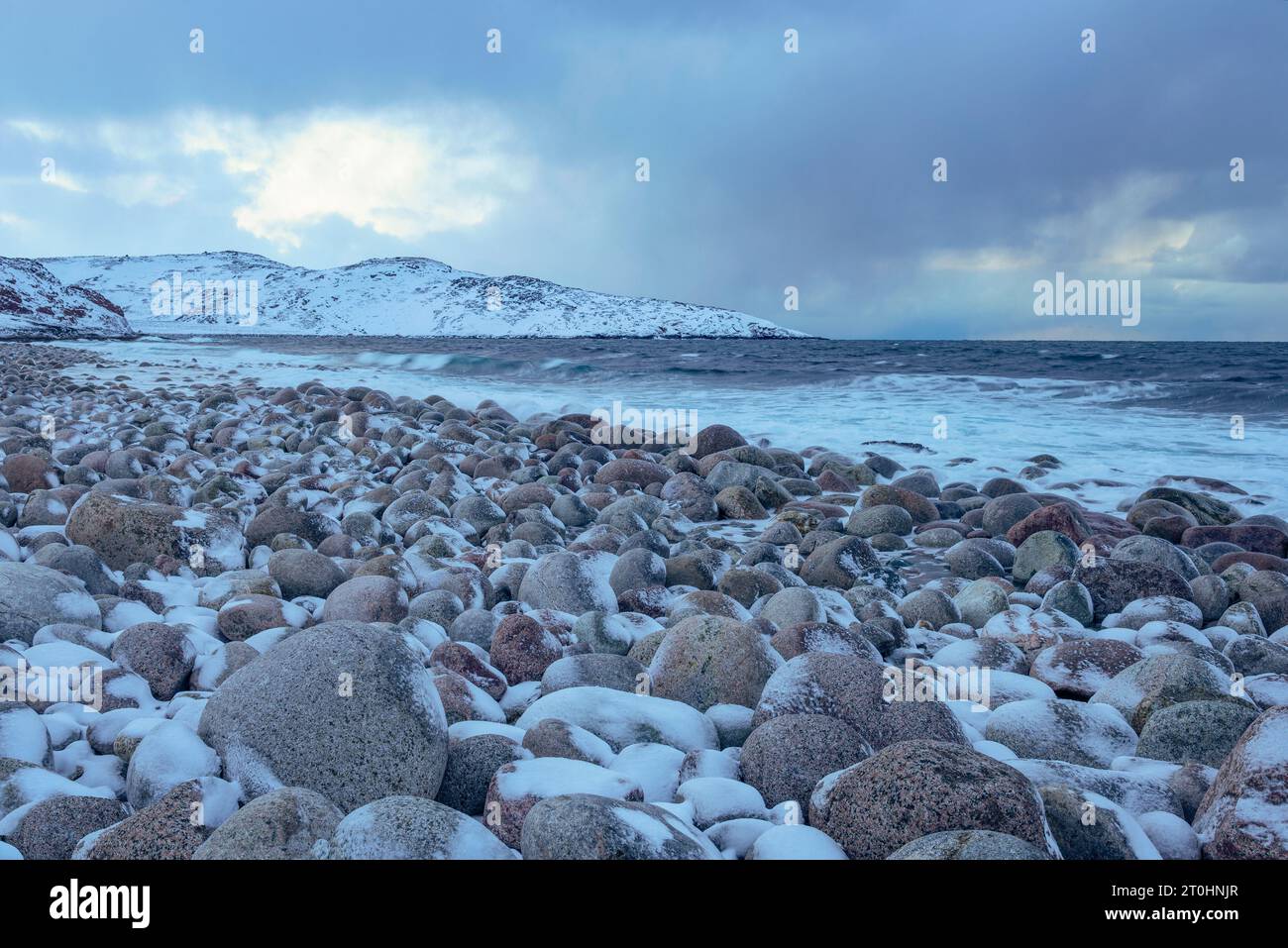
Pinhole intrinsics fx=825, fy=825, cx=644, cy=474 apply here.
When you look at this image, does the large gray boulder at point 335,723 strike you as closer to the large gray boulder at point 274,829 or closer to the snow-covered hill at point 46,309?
the large gray boulder at point 274,829

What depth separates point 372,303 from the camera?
253 feet

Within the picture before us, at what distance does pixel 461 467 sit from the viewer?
758cm

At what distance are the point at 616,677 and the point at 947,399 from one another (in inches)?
564

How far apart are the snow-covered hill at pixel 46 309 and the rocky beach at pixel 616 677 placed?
3278 cm

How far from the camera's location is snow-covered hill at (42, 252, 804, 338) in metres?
68.1

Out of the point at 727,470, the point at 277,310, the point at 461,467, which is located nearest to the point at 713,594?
the point at 727,470

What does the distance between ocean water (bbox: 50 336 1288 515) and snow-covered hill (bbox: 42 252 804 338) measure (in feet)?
120

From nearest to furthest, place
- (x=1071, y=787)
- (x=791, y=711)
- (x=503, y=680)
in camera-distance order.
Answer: (x=1071, y=787) → (x=791, y=711) → (x=503, y=680)

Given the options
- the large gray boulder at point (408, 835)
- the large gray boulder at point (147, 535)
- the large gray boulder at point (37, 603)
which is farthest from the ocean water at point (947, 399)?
the large gray boulder at point (37, 603)

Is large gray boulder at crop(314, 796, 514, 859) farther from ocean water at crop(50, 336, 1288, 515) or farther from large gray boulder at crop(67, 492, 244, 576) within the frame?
ocean water at crop(50, 336, 1288, 515)

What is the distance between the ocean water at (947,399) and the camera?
9453 millimetres

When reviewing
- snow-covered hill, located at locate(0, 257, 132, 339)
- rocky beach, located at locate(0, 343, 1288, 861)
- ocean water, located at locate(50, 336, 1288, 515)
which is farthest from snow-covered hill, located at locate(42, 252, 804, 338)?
rocky beach, located at locate(0, 343, 1288, 861)

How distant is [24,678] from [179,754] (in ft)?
3.09
